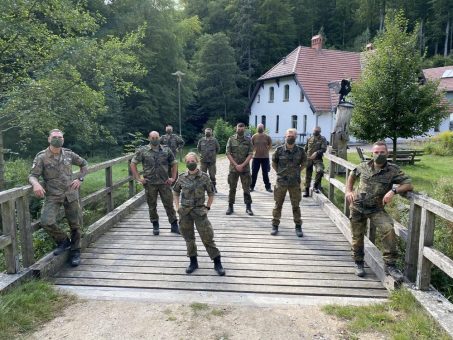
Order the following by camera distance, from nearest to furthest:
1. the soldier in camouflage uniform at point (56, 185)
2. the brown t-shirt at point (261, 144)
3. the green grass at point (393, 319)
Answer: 1. the green grass at point (393, 319)
2. the soldier in camouflage uniform at point (56, 185)
3. the brown t-shirt at point (261, 144)

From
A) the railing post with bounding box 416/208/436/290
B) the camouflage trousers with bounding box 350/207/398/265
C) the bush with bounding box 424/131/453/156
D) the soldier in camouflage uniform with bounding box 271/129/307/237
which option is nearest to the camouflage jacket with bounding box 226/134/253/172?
the soldier in camouflage uniform with bounding box 271/129/307/237

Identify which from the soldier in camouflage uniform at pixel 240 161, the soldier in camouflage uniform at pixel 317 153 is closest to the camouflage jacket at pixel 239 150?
the soldier in camouflage uniform at pixel 240 161

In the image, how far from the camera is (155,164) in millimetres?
6672

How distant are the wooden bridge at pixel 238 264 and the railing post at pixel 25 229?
12 mm

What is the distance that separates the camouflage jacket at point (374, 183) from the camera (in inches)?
186

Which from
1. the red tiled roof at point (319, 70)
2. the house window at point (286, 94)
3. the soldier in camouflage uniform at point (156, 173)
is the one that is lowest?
the soldier in camouflage uniform at point (156, 173)

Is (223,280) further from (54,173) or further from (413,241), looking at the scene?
(54,173)

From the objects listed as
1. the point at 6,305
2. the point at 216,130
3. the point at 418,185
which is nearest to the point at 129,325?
the point at 6,305

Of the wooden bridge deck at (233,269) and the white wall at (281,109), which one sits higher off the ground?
the white wall at (281,109)

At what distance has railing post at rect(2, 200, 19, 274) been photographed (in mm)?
4523

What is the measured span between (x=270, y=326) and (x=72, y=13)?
1093cm

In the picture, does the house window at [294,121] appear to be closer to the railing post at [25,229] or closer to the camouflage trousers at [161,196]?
the camouflage trousers at [161,196]

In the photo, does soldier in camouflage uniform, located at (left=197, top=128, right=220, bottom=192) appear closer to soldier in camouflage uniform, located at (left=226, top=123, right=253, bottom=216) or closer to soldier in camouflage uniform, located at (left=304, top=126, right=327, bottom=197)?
soldier in camouflage uniform, located at (left=226, top=123, right=253, bottom=216)

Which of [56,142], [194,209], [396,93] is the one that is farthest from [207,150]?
[396,93]
